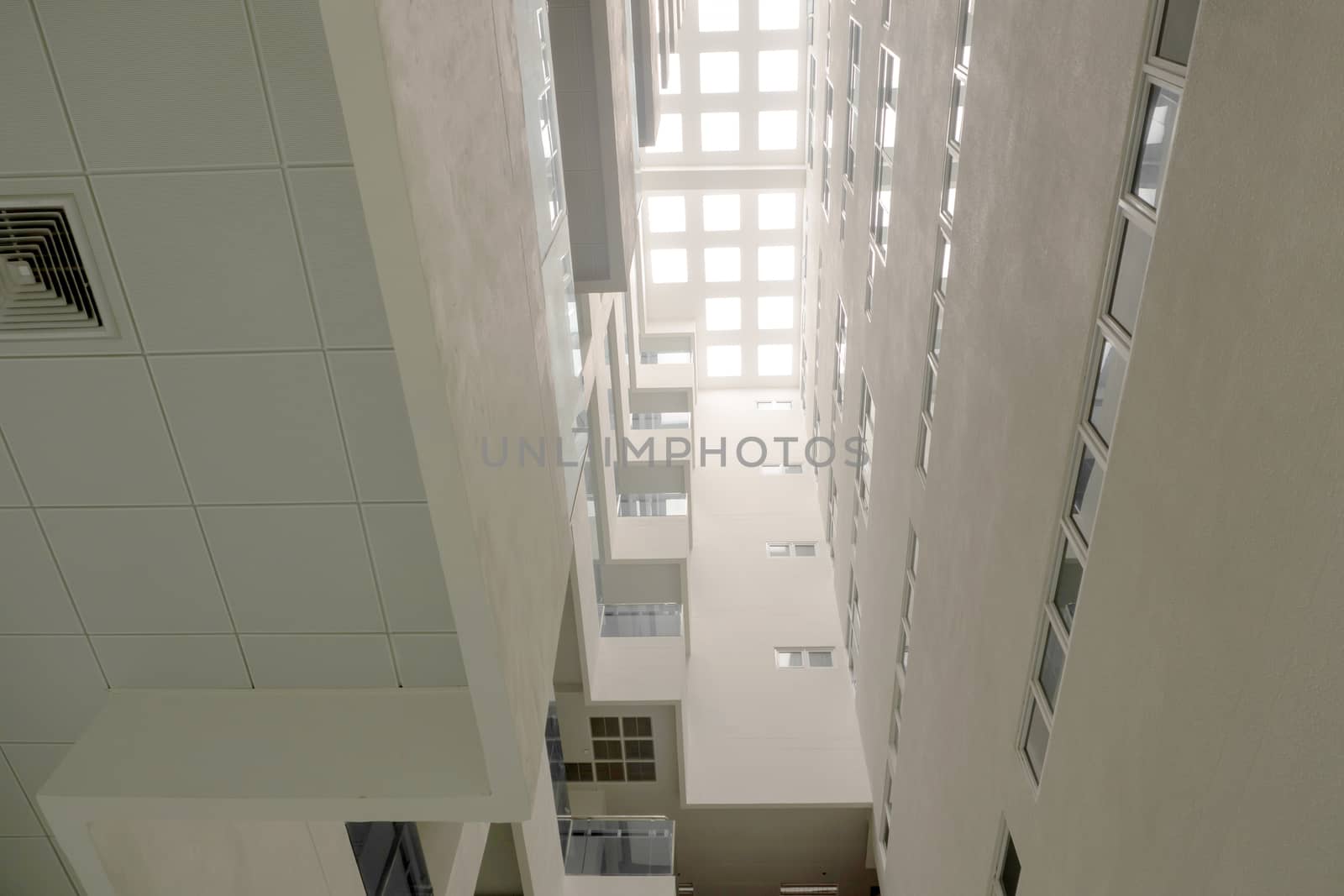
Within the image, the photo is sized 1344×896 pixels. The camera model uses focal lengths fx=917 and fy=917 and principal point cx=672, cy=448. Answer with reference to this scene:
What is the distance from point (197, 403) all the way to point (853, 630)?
1207 cm

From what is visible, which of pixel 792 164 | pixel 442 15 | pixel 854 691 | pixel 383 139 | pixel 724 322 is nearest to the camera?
pixel 383 139

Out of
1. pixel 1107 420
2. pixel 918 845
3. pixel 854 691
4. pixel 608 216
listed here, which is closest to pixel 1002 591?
pixel 1107 420

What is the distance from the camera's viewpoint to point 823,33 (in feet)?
59.8

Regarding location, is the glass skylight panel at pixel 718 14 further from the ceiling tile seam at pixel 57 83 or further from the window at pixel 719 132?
the ceiling tile seam at pixel 57 83

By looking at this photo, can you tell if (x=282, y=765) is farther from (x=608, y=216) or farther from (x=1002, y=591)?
(x=608, y=216)

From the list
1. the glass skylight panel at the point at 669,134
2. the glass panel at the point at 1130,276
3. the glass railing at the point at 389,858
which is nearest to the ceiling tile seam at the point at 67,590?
the glass railing at the point at 389,858

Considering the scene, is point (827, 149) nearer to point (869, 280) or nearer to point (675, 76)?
point (869, 280)

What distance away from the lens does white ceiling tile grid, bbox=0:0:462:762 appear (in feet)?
11.0

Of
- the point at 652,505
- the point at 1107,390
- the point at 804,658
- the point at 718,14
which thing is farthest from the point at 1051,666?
the point at 718,14

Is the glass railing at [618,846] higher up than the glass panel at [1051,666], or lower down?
lower down

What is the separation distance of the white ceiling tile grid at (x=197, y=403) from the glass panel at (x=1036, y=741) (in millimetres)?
3514

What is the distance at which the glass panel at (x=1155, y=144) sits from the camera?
3939 mm

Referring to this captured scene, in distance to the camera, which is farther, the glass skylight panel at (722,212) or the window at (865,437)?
the glass skylight panel at (722,212)

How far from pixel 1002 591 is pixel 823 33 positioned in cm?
1518
